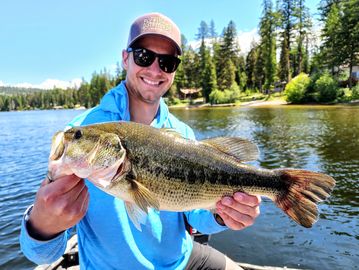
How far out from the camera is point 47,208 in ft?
6.90

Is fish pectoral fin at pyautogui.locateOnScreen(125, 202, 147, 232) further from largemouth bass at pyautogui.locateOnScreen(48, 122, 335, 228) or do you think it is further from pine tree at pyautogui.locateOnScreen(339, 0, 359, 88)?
pine tree at pyautogui.locateOnScreen(339, 0, 359, 88)

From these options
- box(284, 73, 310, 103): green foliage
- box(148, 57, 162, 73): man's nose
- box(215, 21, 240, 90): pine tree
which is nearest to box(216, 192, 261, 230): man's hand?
box(148, 57, 162, 73): man's nose

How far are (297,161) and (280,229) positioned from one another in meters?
8.19

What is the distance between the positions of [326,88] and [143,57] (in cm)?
5398

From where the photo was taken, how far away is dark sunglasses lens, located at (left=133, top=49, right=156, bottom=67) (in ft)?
11.2

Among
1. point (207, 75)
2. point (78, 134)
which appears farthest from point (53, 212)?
point (207, 75)

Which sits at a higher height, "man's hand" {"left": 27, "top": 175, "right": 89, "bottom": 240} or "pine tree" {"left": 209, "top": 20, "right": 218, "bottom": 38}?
"pine tree" {"left": 209, "top": 20, "right": 218, "bottom": 38}

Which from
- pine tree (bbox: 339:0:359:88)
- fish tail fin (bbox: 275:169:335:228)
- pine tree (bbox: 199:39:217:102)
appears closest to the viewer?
fish tail fin (bbox: 275:169:335:228)

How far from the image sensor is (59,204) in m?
2.08

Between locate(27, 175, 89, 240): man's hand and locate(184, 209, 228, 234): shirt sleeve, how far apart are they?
141 centimetres

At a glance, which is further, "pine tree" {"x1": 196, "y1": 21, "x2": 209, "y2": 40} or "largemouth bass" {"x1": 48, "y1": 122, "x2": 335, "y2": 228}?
"pine tree" {"x1": 196, "y1": 21, "x2": 209, "y2": 40}

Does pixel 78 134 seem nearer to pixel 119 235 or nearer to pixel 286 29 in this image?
pixel 119 235

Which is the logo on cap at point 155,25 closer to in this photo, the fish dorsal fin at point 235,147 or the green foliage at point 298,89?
the fish dorsal fin at point 235,147

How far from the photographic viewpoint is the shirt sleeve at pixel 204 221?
10.4 feet
